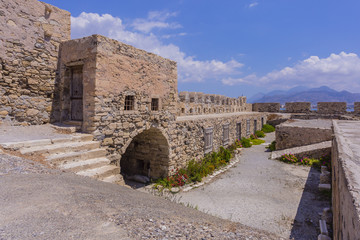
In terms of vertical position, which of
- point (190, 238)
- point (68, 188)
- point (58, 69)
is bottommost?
point (190, 238)

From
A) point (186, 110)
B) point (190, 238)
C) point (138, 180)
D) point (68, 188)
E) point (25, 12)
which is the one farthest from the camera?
point (186, 110)

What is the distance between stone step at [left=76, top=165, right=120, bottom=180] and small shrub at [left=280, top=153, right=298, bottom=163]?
30.8 ft

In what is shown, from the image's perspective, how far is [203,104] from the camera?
1483 centimetres

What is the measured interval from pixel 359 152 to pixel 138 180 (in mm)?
7405

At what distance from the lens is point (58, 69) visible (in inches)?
273

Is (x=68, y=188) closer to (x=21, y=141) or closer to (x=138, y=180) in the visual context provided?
(x=21, y=141)

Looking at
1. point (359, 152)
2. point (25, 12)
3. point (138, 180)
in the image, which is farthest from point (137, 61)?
point (359, 152)

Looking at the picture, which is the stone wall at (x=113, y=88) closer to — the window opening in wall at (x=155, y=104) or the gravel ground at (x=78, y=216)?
the window opening in wall at (x=155, y=104)

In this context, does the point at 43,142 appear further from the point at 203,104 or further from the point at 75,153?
the point at 203,104

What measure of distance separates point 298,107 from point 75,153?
26.6 meters

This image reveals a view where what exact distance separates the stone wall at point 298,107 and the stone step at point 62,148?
25.6 m

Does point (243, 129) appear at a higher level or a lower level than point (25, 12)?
lower

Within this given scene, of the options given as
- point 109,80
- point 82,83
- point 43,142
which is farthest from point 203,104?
point 43,142

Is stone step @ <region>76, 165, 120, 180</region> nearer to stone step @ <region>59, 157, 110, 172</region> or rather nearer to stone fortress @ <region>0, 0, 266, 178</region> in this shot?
stone step @ <region>59, 157, 110, 172</region>
